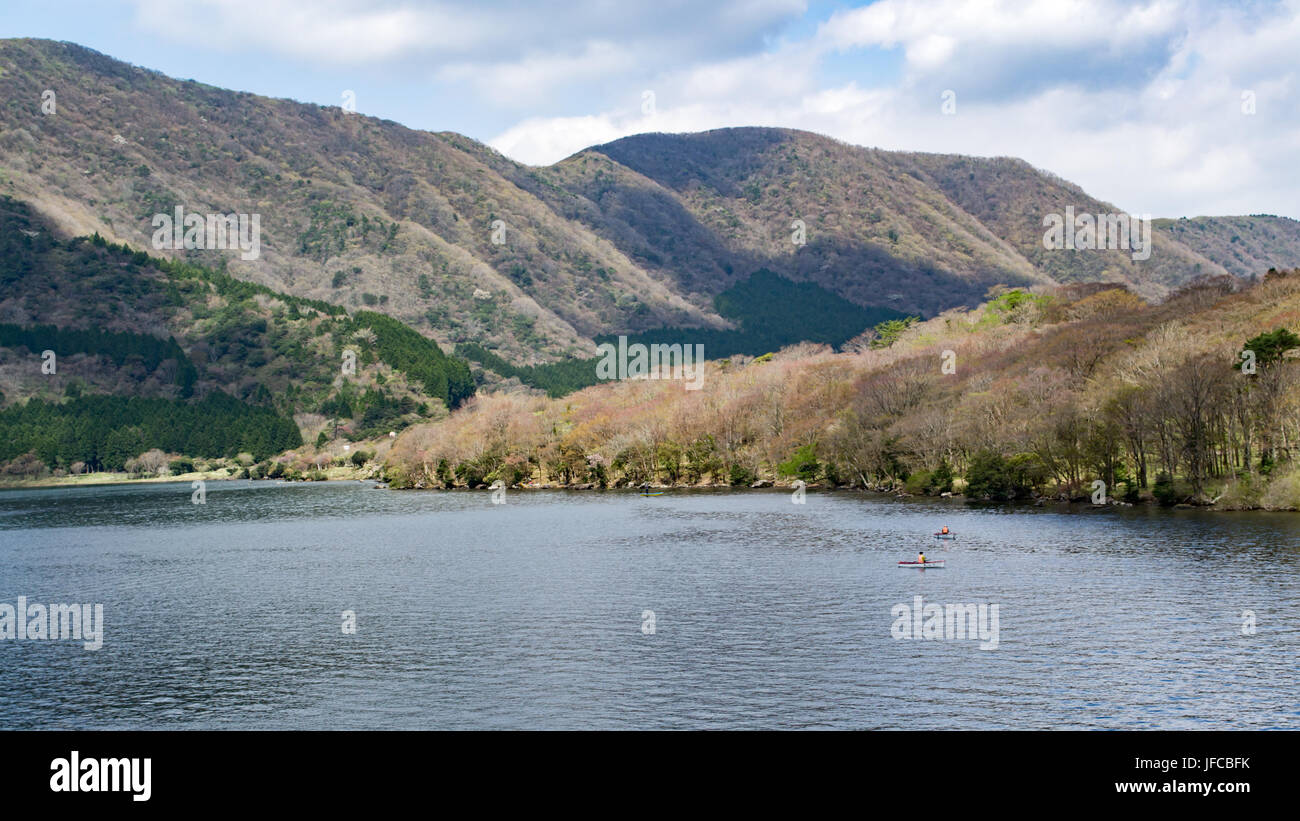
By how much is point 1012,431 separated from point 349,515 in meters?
80.7

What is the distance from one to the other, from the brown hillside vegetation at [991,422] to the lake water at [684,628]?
36.1ft

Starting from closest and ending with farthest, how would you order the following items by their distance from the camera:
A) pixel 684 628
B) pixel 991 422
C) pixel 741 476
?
pixel 684 628
pixel 991 422
pixel 741 476

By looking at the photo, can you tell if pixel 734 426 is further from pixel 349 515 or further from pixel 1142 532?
pixel 1142 532

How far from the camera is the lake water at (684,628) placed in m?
35.5

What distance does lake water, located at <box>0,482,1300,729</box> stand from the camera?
35500mm

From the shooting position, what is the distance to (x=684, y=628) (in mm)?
48594

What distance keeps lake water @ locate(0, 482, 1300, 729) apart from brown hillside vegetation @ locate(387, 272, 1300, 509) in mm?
11011

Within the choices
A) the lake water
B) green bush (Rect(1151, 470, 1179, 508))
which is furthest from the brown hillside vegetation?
the lake water

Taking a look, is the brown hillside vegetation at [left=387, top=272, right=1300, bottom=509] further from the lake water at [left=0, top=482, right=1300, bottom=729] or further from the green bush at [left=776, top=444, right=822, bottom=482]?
the lake water at [left=0, top=482, right=1300, bottom=729]

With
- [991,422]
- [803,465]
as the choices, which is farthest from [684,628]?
[803,465]

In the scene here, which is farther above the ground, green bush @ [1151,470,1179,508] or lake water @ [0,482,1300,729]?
green bush @ [1151,470,1179,508]

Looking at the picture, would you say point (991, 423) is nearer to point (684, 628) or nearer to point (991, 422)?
point (991, 422)

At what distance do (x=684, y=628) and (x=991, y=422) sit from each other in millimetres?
77111
